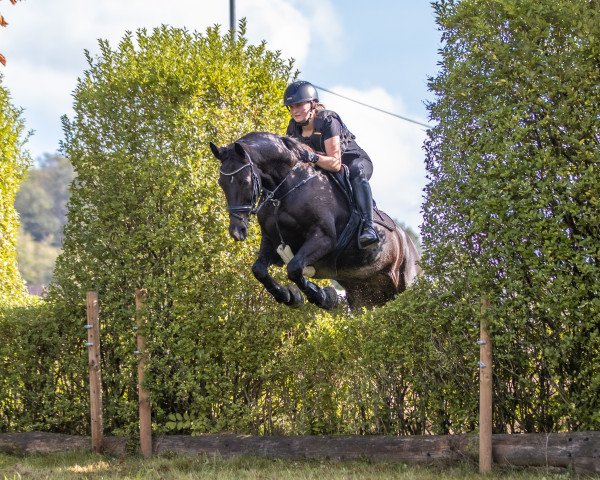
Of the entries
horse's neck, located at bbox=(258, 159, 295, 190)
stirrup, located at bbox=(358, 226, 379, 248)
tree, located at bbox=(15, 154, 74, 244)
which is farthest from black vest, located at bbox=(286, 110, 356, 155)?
tree, located at bbox=(15, 154, 74, 244)

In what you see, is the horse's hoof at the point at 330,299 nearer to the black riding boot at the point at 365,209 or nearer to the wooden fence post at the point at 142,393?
the black riding boot at the point at 365,209

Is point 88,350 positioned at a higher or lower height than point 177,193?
lower

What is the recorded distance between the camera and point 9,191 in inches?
530

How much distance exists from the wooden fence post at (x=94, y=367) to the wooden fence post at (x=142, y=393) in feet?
1.66

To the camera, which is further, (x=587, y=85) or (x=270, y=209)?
(x=270, y=209)

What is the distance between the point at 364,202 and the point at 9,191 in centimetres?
600

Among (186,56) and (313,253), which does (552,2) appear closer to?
(313,253)

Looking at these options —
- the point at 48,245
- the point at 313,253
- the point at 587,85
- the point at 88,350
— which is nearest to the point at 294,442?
the point at 313,253

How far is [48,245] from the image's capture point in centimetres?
8525

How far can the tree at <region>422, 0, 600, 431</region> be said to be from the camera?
26.5 feet

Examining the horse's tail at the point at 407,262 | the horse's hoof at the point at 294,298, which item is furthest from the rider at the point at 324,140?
the horse's tail at the point at 407,262

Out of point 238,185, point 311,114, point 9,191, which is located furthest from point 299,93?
point 9,191

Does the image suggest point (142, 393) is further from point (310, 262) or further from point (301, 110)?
point (301, 110)

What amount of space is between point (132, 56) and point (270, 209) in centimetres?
307
